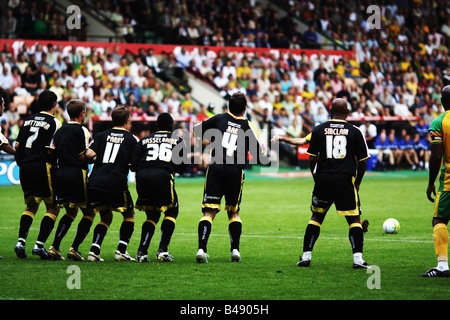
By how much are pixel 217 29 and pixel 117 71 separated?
21.3ft

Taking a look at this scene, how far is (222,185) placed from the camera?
10.1 metres

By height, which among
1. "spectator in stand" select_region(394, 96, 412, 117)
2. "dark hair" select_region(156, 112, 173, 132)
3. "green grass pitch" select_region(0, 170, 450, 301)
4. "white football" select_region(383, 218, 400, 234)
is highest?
"spectator in stand" select_region(394, 96, 412, 117)

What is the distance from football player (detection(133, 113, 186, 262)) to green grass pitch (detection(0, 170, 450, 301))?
42 centimetres

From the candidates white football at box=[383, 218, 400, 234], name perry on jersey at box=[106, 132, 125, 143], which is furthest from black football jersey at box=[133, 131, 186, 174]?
white football at box=[383, 218, 400, 234]

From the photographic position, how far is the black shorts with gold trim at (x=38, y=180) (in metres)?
10.6

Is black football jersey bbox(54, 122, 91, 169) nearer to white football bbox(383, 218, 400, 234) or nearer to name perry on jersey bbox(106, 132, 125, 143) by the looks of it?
name perry on jersey bbox(106, 132, 125, 143)

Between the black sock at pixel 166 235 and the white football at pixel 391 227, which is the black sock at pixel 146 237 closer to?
the black sock at pixel 166 235

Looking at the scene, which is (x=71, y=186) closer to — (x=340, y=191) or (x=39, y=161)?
(x=39, y=161)

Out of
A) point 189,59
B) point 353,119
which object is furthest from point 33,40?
point 353,119

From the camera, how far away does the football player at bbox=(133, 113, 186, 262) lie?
396 inches

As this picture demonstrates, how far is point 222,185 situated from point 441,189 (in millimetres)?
2908

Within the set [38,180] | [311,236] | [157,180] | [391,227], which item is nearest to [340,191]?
[311,236]

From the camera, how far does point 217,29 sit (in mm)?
32125

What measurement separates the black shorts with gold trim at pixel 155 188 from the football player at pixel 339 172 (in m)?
2.01
